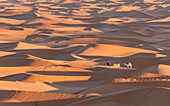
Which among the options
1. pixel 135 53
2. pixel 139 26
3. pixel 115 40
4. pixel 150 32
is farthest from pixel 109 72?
pixel 139 26

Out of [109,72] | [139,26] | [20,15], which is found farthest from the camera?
[20,15]

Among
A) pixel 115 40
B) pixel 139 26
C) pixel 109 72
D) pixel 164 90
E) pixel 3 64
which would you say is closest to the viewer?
pixel 164 90

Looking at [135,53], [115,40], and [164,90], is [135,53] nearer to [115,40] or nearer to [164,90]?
[115,40]

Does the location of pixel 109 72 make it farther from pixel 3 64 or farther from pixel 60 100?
pixel 3 64

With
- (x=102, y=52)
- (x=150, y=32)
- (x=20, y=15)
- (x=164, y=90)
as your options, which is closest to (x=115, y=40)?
(x=102, y=52)

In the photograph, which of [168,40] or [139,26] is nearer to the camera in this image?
[168,40]

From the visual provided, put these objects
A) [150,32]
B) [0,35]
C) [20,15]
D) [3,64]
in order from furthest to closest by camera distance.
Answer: [20,15] < [150,32] < [0,35] < [3,64]

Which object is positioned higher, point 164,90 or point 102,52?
point 164,90

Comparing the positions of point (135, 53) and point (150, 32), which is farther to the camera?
point (150, 32)

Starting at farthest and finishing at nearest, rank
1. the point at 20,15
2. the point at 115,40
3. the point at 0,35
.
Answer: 1. the point at 20,15
2. the point at 0,35
3. the point at 115,40
